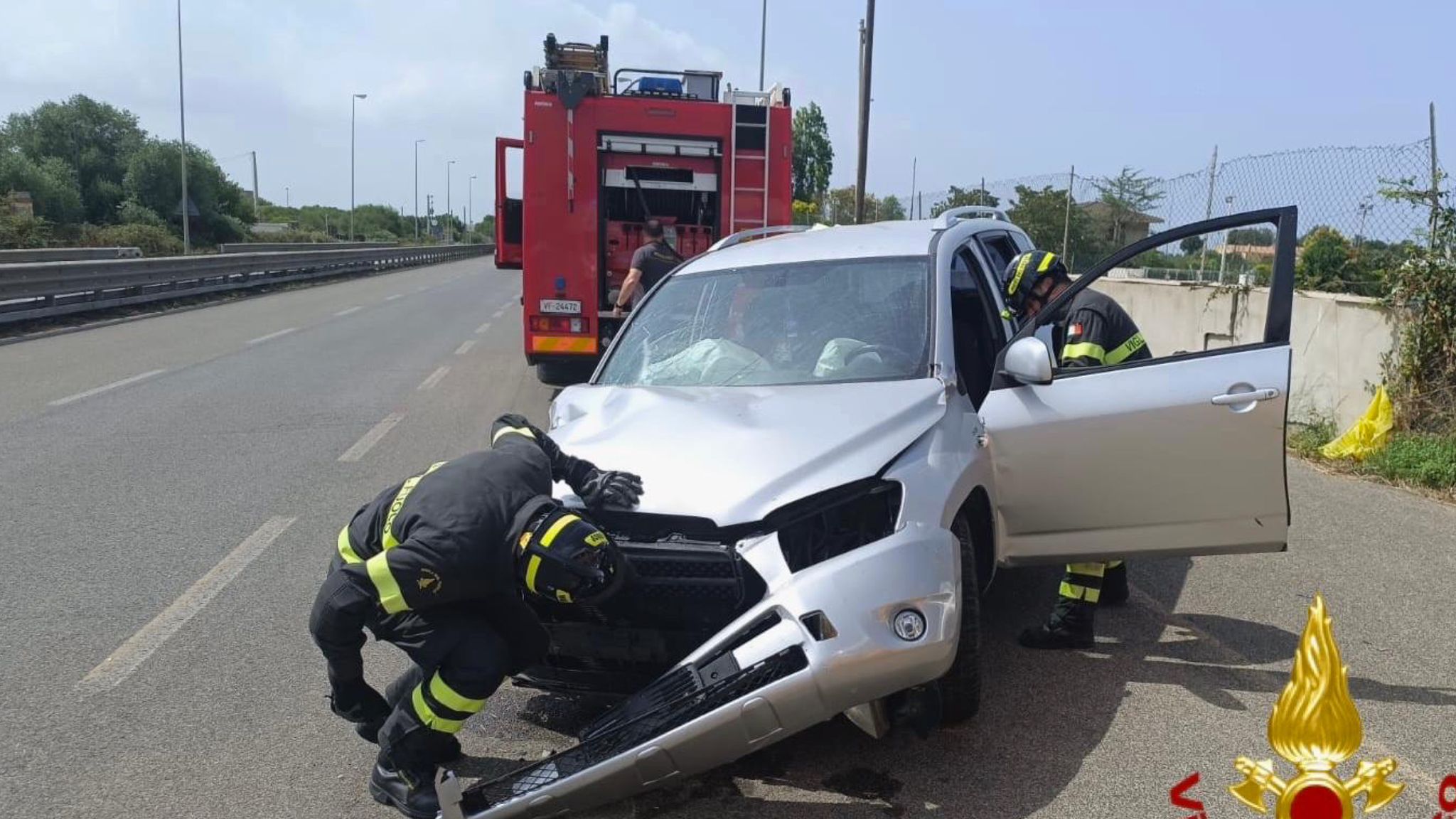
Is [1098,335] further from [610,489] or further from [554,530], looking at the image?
[554,530]

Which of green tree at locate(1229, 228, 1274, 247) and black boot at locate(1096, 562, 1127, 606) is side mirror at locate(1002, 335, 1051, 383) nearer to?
black boot at locate(1096, 562, 1127, 606)

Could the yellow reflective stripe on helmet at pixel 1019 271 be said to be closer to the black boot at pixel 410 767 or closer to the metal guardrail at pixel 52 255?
the black boot at pixel 410 767

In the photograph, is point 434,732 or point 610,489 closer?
point 434,732

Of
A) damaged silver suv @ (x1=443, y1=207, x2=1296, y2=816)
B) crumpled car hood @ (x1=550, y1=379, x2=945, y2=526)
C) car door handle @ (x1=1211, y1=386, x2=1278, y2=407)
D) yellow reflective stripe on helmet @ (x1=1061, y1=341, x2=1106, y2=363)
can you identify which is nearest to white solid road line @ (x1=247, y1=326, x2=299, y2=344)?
damaged silver suv @ (x1=443, y1=207, x2=1296, y2=816)

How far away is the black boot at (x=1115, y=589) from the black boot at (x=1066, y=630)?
702 mm

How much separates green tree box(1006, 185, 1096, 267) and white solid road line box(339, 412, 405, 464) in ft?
31.3

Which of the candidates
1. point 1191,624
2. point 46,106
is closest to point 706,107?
point 1191,624

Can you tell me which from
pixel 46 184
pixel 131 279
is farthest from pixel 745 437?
pixel 46 184

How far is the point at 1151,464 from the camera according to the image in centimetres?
440

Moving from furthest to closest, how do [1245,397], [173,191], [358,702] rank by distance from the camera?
[173,191] < [1245,397] < [358,702]

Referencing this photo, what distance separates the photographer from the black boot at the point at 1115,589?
18.0ft

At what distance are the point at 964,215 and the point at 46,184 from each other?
63157 mm

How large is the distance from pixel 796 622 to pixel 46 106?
77.7 metres

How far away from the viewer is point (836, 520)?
359 centimetres
